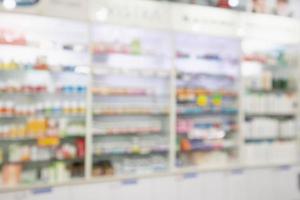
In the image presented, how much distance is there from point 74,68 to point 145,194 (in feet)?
5.65

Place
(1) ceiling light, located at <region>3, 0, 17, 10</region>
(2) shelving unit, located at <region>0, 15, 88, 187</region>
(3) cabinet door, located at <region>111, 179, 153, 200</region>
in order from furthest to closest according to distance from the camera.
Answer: (3) cabinet door, located at <region>111, 179, 153, 200</region> → (2) shelving unit, located at <region>0, 15, 88, 187</region> → (1) ceiling light, located at <region>3, 0, 17, 10</region>

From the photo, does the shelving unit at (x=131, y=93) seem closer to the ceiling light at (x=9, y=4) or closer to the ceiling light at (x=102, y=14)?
the ceiling light at (x=102, y=14)

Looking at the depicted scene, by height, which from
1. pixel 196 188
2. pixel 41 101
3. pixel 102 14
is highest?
pixel 102 14

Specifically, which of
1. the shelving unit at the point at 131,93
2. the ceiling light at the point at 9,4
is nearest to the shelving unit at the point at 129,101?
the shelving unit at the point at 131,93

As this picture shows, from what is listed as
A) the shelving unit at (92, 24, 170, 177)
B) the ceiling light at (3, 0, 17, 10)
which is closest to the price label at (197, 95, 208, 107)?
the shelving unit at (92, 24, 170, 177)

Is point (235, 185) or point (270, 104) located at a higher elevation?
point (270, 104)

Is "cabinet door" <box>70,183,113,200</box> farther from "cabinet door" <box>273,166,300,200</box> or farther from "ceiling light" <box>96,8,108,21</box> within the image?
"cabinet door" <box>273,166,300,200</box>

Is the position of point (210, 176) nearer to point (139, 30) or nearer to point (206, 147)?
point (206, 147)

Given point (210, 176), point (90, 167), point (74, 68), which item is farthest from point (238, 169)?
point (74, 68)

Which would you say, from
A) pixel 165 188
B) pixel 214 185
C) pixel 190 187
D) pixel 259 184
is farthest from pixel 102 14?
pixel 259 184

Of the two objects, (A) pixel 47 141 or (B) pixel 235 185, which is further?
(B) pixel 235 185

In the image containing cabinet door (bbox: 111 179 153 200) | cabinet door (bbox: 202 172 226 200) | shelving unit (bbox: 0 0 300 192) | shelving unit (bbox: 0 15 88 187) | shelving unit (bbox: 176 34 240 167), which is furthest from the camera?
shelving unit (bbox: 176 34 240 167)

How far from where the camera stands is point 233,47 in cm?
516

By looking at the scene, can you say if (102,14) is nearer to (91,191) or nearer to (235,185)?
(91,191)
